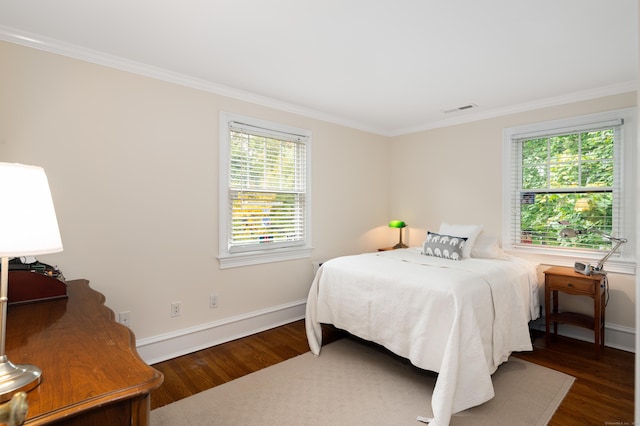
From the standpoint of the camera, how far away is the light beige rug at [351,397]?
6.66 feet

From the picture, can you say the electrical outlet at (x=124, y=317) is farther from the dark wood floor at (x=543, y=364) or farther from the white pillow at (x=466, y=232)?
the white pillow at (x=466, y=232)

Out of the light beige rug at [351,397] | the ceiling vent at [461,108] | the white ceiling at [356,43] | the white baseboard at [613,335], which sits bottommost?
the light beige rug at [351,397]

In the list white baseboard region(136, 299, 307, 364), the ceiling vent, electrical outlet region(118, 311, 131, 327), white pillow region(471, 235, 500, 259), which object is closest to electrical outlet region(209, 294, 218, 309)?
white baseboard region(136, 299, 307, 364)

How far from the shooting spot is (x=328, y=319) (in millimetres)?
2982

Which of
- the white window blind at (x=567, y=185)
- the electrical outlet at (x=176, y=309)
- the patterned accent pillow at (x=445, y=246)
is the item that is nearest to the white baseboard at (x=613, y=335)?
the white window blind at (x=567, y=185)

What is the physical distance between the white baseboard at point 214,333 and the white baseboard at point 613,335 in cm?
279

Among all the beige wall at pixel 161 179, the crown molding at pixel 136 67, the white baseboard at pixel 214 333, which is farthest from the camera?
the white baseboard at pixel 214 333

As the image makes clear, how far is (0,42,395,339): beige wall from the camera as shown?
2289mm

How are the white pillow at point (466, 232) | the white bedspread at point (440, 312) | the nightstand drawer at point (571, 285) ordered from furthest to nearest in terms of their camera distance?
the white pillow at point (466, 232)
the nightstand drawer at point (571, 285)
the white bedspread at point (440, 312)

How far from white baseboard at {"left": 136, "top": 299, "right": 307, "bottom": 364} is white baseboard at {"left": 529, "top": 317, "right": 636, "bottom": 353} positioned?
2.79 m

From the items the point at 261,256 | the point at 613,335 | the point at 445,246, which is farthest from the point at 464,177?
the point at 261,256

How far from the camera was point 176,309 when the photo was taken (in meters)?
2.90

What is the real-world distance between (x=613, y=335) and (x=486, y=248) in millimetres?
1325

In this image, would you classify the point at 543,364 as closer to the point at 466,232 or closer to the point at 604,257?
the point at 604,257
